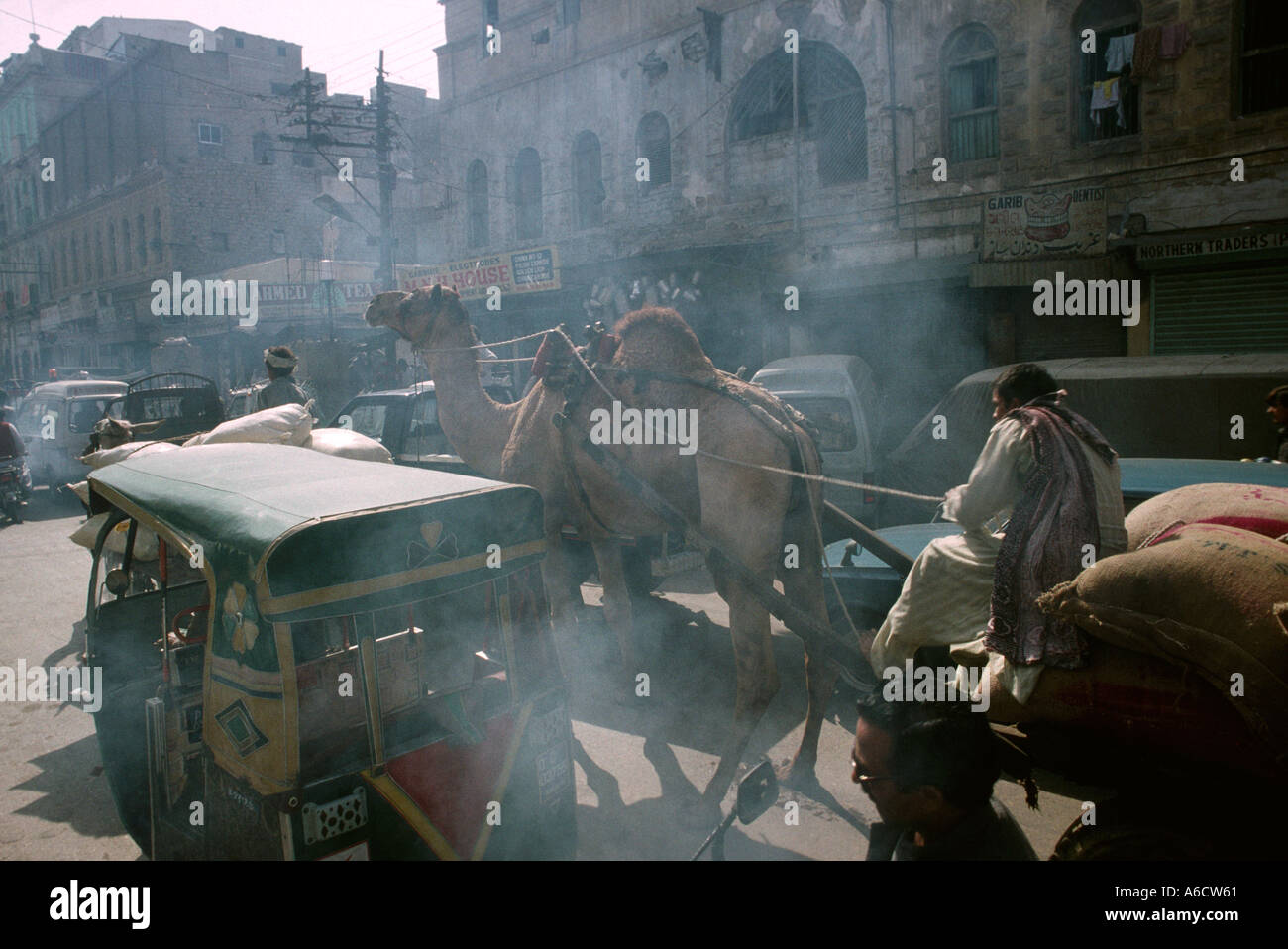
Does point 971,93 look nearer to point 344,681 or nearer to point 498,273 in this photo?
point 498,273

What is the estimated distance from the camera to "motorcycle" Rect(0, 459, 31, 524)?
46.3 feet

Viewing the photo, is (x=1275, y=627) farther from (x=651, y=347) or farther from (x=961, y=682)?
(x=651, y=347)

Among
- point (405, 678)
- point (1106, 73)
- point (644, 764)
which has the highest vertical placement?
point (1106, 73)

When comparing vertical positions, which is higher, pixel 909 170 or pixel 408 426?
pixel 909 170

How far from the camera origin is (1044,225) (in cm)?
1437

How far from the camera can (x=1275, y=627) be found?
2363 mm

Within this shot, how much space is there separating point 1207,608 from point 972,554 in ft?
4.00

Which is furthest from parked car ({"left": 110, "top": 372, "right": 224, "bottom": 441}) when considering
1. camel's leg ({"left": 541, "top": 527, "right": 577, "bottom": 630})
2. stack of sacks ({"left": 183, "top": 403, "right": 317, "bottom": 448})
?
camel's leg ({"left": 541, "top": 527, "right": 577, "bottom": 630})

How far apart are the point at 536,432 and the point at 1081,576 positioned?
3.84m

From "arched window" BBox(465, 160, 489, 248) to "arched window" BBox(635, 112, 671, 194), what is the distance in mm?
5600

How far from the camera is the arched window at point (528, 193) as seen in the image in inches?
883

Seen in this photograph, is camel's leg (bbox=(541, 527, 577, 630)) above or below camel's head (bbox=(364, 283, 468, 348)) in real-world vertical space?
below

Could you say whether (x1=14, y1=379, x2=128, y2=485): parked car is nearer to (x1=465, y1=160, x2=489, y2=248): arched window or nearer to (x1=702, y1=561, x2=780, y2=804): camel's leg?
(x1=465, y1=160, x2=489, y2=248): arched window

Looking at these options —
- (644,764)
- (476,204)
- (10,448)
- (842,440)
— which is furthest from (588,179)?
(644,764)
